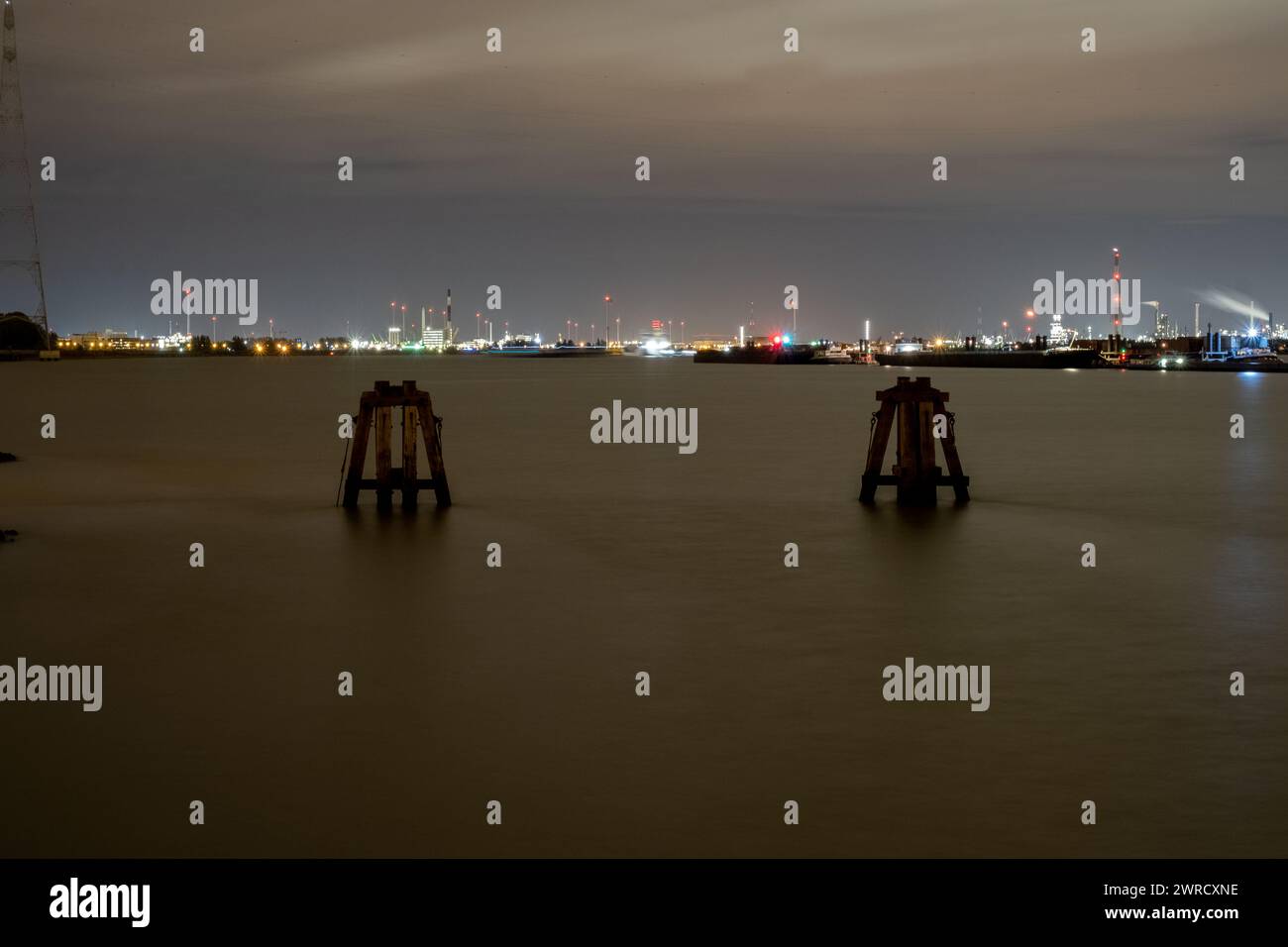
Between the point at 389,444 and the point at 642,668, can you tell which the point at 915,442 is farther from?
the point at 642,668

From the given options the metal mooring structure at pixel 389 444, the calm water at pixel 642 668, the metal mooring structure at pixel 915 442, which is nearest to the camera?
the calm water at pixel 642 668

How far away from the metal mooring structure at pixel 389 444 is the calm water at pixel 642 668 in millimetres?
824

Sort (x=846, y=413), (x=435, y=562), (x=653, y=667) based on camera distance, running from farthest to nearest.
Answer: (x=846, y=413)
(x=435, y=562)
(x=653, y=667)

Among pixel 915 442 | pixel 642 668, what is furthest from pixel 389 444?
pixel 642 668

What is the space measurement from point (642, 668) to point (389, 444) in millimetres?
12259

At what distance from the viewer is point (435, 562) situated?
67.7ft

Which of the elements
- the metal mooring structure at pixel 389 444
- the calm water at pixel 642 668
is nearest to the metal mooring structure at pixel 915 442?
the calm water at pixel 642 668

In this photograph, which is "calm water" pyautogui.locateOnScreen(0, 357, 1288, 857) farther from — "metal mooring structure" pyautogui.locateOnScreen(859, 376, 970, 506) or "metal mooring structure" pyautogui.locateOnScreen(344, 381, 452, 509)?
"metal mooring structure" pyautogui.locateOnScreen(344, 381, 452, 509)

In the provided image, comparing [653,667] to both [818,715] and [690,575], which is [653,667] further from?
[690,575]

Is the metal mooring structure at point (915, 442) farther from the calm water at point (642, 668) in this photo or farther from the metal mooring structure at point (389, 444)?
the metal mooring structure at point (389, 444)

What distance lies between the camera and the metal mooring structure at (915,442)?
81.6 feet

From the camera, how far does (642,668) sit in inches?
558
